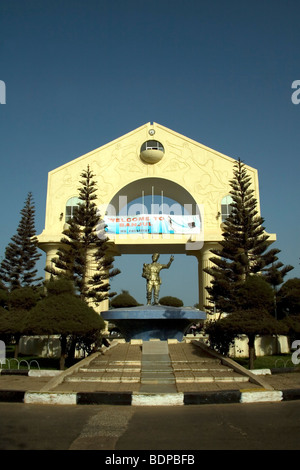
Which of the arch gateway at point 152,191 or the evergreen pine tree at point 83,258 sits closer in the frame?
the evergreen pine tree at point 83,258

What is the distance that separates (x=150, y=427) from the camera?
383 cm

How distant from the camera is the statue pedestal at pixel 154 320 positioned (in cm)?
1101

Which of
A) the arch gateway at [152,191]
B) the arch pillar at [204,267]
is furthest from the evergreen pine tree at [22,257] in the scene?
the arch pillar at [204,267]

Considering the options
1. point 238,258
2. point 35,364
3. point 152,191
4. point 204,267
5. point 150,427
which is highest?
point 152,191

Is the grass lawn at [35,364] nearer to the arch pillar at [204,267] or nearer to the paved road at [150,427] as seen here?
the paved road at [150,427]

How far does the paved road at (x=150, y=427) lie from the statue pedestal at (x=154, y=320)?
19.8 ft

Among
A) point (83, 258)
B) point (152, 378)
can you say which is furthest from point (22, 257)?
point (152, 378)

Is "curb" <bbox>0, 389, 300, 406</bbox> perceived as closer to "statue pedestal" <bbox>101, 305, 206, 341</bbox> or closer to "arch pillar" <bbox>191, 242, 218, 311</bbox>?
"statue pedestal" <bbox>101, 305, 206, 341</bbox>

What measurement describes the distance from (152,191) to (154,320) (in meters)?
8.42

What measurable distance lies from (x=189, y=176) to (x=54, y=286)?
10.6m

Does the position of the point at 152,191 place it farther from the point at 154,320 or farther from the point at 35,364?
the point at 35,364

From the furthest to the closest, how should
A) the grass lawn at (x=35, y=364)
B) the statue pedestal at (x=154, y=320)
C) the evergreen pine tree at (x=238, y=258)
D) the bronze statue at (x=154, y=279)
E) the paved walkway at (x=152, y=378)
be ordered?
the bronze statue at (x=154, y=279)
the statue pedestal at (x=154, y=320)
the evergreen pine tree at (x=238, y=258)
the grass lawn at (x=35, y=364)
the paved walkway at (x=152, y=378)
